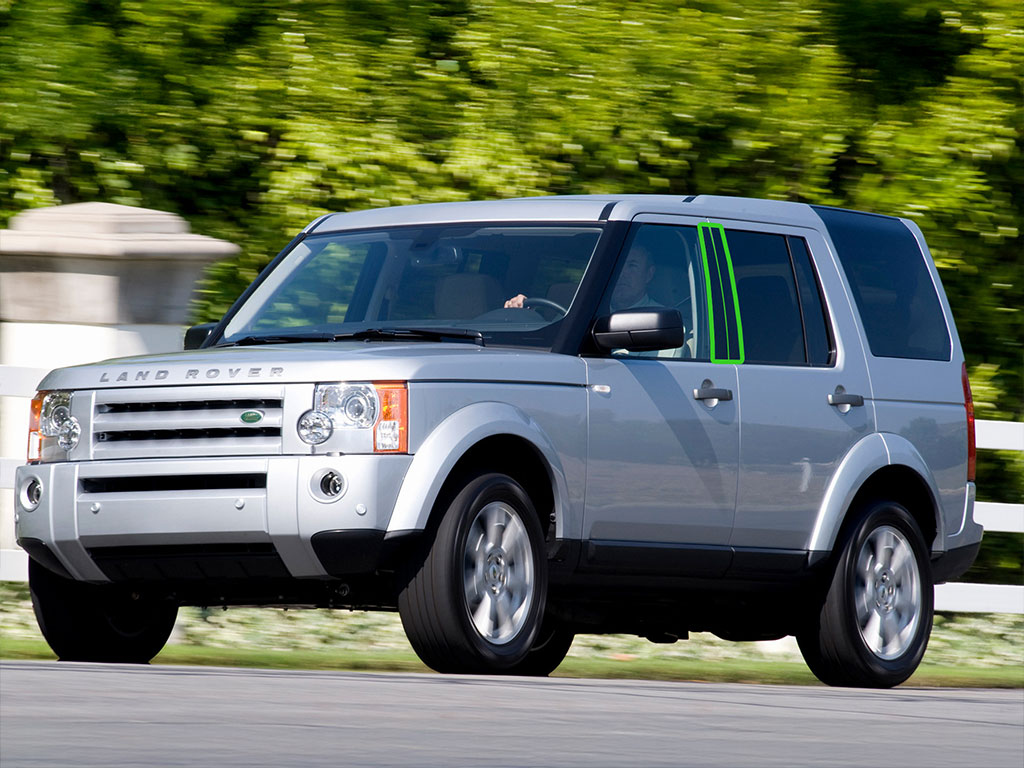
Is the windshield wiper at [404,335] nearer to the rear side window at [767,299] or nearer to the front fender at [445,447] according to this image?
the front fender at [445,447]

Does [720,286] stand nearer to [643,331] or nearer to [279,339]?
[643,331]

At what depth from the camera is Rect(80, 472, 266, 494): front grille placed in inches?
314

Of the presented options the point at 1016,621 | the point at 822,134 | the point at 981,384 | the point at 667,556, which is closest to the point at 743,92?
the point at 822,134

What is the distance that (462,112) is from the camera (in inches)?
586

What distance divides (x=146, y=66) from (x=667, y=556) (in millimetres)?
7180

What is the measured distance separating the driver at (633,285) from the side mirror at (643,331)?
299 mm

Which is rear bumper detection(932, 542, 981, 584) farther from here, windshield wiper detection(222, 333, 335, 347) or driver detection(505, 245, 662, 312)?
windshield wiper detection(222, 333, 335, 347)

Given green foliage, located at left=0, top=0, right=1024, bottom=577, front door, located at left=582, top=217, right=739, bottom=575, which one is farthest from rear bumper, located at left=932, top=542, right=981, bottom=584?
green foliage, located at left=0, top=0, right=1024, bottom=577

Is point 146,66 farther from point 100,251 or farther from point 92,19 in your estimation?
point 100,251

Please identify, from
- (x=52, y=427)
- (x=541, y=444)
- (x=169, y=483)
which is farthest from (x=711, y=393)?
(x=52, y=427)

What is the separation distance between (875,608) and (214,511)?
3287mm

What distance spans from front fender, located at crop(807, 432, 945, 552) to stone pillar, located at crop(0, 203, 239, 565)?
3.38 meters

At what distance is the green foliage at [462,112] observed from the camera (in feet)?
47.6

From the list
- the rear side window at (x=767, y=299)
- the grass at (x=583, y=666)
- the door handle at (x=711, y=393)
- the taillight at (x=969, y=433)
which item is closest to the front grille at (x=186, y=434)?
the grass at (x=583, y=666)
